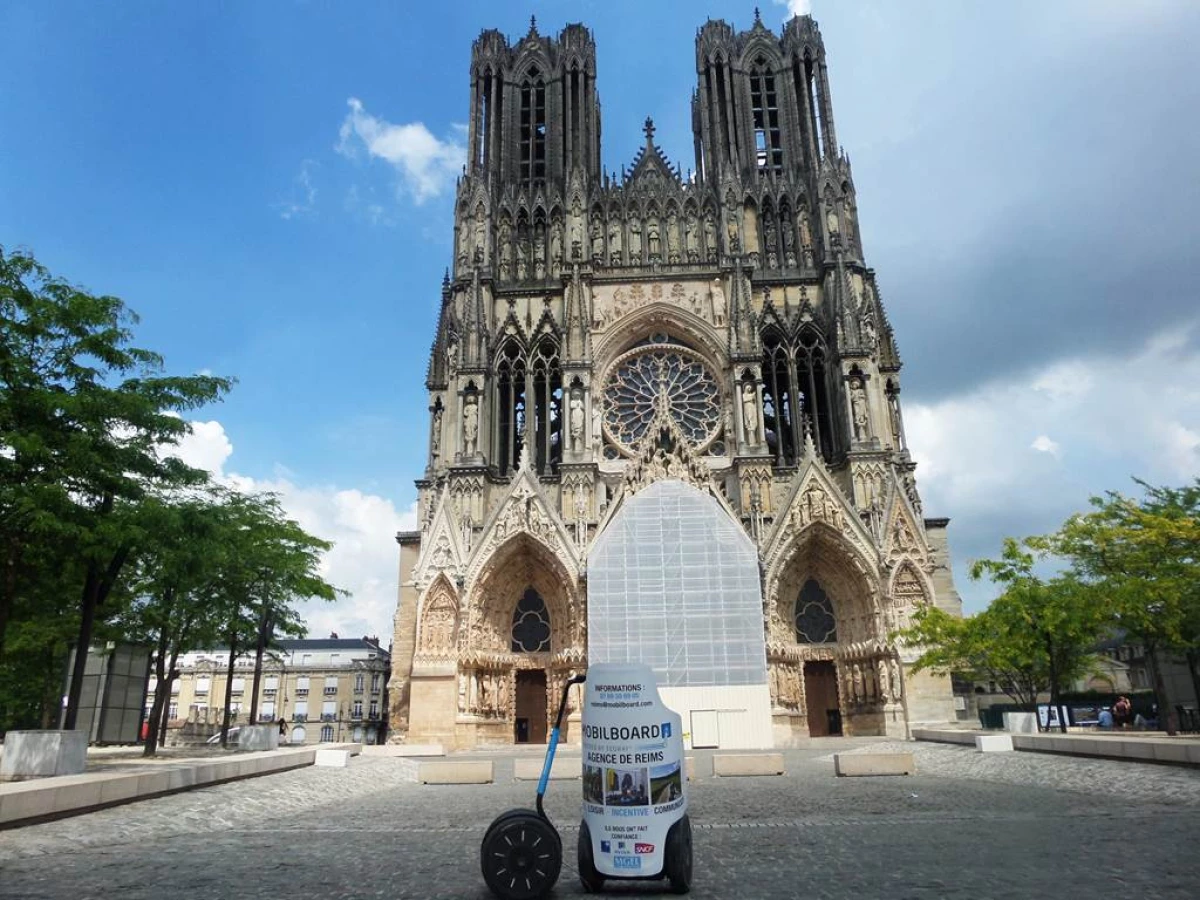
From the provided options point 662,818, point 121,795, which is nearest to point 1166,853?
point 662,818

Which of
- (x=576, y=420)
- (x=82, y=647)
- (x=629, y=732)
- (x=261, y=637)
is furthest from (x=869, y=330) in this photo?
(x=629, y=732)

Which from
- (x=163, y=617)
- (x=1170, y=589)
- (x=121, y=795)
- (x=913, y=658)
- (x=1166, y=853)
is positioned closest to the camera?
(x=1166, y=853)

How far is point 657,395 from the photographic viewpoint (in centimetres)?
3653

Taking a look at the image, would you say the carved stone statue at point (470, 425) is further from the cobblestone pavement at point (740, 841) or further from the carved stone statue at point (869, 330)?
the cobblestone pavement at point (740, 841)

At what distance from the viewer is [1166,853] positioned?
756 cm

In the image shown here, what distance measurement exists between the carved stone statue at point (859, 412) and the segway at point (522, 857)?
2914 centimetres

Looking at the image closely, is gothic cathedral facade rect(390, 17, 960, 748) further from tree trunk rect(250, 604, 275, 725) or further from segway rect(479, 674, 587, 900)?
segway rect(479, 674, 587, 900)

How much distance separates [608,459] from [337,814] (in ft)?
79.8

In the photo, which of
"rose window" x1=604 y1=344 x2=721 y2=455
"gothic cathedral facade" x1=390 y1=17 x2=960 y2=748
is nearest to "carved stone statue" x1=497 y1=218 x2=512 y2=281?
"gothic cathedral facade" x1=390 y1=17 x2=960 y2=748

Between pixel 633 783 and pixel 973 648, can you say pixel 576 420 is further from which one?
pixel 633 783

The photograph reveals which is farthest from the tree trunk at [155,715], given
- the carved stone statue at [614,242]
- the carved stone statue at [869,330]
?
the carved stone statue at [869,330]

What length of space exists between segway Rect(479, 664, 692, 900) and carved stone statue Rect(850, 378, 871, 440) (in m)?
28.7

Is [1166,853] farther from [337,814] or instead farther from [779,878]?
[337,814]

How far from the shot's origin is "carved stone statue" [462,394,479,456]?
33.9m
